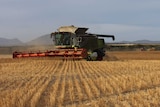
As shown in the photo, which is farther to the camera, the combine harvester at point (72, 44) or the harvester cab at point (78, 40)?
the harvester cab at point (78, 40)

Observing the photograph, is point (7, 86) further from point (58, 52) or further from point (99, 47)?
point (99, 47)

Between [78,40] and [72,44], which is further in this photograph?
[72,44]

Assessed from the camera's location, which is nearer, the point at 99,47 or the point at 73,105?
the point at 73,105

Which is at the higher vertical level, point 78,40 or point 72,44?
point 78,40

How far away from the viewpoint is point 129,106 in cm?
907

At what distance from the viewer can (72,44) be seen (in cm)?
3378

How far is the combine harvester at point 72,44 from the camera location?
108 feet

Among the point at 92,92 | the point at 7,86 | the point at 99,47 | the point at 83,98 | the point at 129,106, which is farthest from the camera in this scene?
the point at 99,47

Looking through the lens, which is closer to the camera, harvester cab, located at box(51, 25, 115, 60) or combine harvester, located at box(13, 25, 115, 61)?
combine harvester, located at box(13, 25, 115, 61)

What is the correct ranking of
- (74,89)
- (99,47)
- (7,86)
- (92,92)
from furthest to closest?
(99,47), (7,86), (74,89), (92,92)

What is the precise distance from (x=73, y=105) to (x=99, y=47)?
25909 millimetres

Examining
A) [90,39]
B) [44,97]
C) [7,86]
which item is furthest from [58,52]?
[44,97]

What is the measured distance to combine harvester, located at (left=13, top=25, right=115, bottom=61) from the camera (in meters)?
33.1

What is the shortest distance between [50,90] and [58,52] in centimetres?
2034
